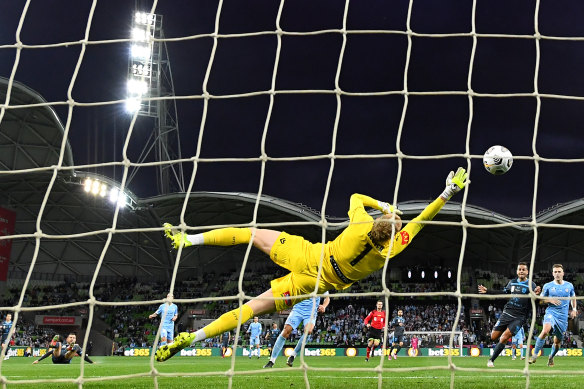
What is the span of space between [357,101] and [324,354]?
1669 cm

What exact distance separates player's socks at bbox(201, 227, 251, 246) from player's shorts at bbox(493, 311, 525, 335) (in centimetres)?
621

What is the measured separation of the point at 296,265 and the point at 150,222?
32163mm

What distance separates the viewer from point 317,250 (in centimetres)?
624

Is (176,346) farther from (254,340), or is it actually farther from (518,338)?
(254,340)

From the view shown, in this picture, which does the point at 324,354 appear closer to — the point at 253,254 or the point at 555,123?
the point at 253,254

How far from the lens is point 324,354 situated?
28.0m

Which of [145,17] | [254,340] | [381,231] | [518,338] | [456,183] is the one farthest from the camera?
[145,17]

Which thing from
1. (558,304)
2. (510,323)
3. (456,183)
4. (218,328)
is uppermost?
(456,183)

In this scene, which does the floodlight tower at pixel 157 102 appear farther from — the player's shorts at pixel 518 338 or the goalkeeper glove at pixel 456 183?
the goalkeeper glove at pixel 456 183

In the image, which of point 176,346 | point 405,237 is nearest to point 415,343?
point 405,237

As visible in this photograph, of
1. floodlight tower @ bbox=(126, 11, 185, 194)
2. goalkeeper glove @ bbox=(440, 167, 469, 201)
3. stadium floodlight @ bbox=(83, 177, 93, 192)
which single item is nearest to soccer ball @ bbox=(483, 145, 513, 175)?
goalkeeper glove @ bbox=(440, 167, 469, 201)

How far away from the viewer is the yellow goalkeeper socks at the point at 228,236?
5.97m

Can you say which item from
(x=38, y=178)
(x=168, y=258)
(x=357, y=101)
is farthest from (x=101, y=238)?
(x=357, y=101)

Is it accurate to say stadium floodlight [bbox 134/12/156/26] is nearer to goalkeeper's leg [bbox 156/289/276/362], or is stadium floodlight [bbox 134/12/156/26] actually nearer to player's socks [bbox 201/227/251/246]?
player's socks [bbox 201/227/251/246]
